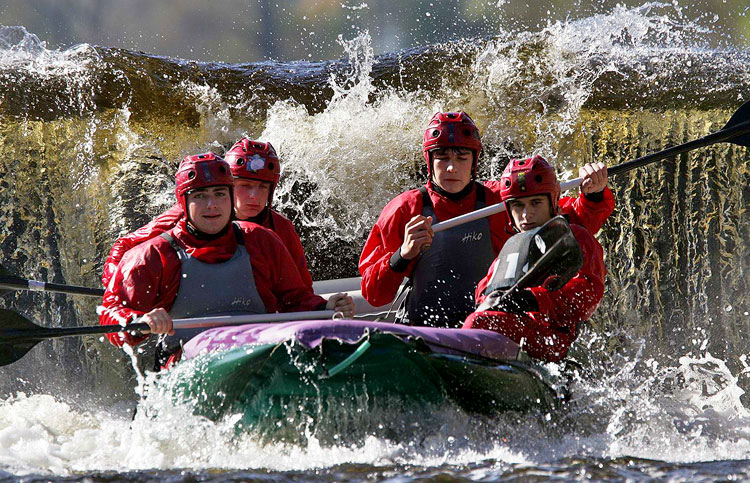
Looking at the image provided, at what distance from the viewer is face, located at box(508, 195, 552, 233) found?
465 cm

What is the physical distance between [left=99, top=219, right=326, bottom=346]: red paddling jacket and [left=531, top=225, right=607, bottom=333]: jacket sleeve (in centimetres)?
117

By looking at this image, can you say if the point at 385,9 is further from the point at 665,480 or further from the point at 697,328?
the point at 665,480

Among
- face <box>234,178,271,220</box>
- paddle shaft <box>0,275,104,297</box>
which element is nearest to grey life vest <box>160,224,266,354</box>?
face <box>234,178,271,220</box>

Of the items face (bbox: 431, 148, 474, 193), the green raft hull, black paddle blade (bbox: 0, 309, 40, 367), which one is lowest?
the green raft hull

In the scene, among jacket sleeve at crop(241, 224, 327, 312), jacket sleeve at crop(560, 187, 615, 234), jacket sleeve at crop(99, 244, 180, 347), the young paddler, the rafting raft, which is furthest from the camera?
the young paddler

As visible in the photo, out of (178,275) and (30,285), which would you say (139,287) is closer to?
(178,275)

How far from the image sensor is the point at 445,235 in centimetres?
504

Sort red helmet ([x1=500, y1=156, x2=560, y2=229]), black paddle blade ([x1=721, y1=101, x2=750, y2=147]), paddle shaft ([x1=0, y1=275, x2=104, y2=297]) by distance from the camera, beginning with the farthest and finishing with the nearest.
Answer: black paddle blade ([x1=721, y1=101, x2=750, y2=147]) → paddle shaft ([x1=0, y1=275, x2=104, y2=297]) → red helmet ([x1=500, y1=156, x2=560, y2=229])

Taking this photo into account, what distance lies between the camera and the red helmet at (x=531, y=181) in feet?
15.1

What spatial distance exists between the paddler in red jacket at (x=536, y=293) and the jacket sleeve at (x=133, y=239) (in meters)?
1.85

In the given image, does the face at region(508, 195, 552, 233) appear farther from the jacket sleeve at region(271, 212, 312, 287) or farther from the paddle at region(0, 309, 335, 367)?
the jacket sleeve at region(271, 212, 312, 287)

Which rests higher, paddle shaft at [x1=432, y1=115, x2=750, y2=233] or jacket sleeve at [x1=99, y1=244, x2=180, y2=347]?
paddle shaft at [x1=432, y1=115, x2=750, y2=233]

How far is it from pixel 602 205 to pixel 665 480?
7.71 ft

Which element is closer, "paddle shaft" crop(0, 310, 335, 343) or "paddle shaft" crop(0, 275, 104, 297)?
"paddle shaft" crop(0, 310, 335, 343)
